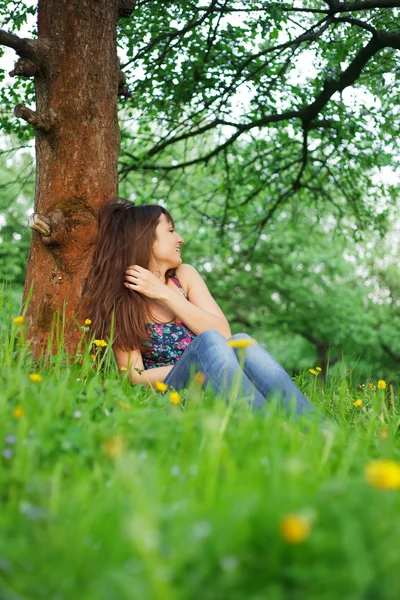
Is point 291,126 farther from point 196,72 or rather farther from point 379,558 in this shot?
point 379,558

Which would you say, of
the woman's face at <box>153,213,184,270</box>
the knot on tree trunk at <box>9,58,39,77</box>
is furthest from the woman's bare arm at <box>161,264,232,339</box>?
the knot on tree trunk at <box>9,58,39,77</box>

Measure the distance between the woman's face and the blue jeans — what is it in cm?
80

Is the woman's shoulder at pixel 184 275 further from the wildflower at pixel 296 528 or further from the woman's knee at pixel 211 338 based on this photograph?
the wildflower at pixel 296 528

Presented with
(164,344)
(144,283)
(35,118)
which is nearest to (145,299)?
(144,283)

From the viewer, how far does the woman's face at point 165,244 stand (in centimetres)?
395

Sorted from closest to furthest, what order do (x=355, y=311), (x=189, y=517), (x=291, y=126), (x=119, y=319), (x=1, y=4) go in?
(x=189, y=517), (x=119, y=319), (x=1, y=4), (x=291, y=126), (x=355, y=311)

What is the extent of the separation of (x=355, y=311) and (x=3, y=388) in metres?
15.2

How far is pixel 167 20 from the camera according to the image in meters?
5.96

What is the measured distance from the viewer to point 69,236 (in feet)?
12.3

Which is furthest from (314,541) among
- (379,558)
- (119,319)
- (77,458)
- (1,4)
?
(1,4)

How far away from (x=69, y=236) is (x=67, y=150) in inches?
20.2

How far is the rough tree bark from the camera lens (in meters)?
3.75

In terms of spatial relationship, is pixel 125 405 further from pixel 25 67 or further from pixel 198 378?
pixel 25 67

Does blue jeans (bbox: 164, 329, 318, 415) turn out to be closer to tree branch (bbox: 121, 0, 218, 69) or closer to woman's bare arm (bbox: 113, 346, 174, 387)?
woman's bare arm (bbox: 113, 346, 174, 387)
